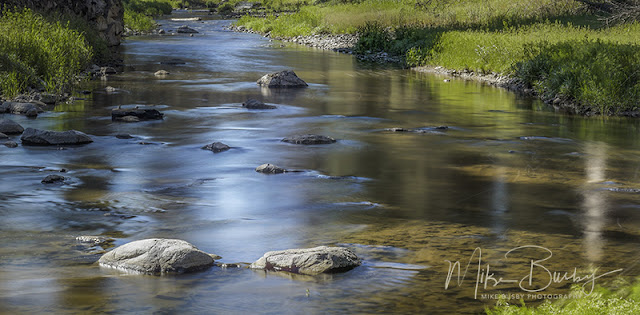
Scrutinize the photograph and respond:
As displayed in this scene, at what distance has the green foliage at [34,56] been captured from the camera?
21125 mm

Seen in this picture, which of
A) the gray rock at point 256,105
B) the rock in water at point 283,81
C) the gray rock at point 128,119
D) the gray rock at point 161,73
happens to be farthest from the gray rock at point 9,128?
the gray rock at point 161,73

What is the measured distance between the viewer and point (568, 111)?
2144 cm

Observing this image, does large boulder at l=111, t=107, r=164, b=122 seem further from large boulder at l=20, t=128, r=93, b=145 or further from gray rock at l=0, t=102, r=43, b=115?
large boulder at l=20, t=128, r=93, b=145

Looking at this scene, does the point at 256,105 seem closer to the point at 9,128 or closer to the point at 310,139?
the point at 310,139

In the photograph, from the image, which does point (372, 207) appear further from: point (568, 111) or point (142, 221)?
point (568, 111)

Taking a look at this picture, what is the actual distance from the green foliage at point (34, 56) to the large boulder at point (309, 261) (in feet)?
50.0

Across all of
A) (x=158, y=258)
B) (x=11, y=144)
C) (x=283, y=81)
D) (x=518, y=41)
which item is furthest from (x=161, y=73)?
(x=158, y=258)

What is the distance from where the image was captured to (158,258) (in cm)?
780

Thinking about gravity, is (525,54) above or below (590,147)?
above

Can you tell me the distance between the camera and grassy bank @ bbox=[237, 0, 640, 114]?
20.9m

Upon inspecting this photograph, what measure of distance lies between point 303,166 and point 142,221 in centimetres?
426

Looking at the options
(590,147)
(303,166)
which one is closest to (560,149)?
(590,147)

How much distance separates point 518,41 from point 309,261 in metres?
22.1

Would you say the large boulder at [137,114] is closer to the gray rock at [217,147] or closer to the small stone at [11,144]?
the small stone at [11,144]
